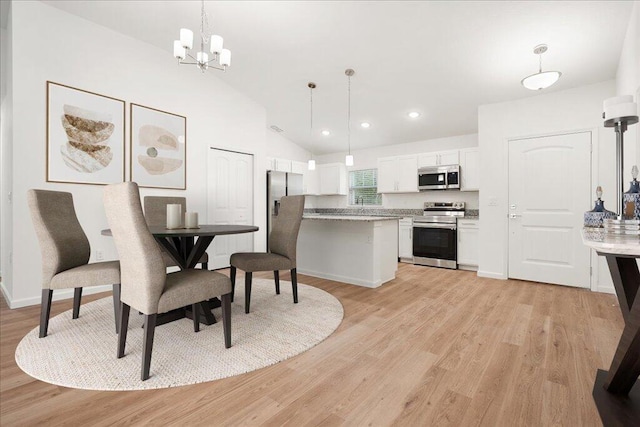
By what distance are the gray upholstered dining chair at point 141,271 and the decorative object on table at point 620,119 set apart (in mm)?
2589

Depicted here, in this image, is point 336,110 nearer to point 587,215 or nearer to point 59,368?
point 587,215

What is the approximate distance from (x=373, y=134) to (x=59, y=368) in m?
5.44

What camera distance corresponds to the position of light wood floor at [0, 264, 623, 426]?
142 centimetres

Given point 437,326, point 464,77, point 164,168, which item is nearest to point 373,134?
point 464,77

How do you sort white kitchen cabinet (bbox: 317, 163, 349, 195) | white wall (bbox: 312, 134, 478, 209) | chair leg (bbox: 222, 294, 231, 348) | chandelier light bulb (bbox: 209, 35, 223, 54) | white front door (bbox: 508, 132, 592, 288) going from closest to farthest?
1. chair leg (bbox: 222, 294, 231, 348)
2. chandelier light bulb (bbox: 209, 35, 223, 54)
3. white front door (bbox: 508, 132, 592, 288)
4. white wall (bbox: 312, 134, 478, 209)
5. white kitchen cabinet (bbox: 317, 163, 349, 195)

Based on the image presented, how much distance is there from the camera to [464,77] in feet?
12.3

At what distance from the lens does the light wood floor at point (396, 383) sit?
1.42 metres

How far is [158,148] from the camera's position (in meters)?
4.03

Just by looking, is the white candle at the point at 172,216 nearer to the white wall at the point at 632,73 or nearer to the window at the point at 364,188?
the white wall at the point at 632,73

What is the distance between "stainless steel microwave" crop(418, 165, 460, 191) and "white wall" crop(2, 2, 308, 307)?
338cm

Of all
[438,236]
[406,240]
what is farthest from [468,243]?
[406,240]

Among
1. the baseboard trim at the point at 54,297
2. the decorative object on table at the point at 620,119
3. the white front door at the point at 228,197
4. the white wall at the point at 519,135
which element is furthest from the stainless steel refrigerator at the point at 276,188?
the decorative object on table at the point at 620,119

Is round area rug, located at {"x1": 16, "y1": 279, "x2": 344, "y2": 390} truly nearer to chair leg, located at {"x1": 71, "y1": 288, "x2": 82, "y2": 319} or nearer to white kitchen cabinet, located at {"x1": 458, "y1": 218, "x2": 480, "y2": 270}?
chair leg, located at {"x1": 71, "y1": 288, "x2": 82, "y2": 319}

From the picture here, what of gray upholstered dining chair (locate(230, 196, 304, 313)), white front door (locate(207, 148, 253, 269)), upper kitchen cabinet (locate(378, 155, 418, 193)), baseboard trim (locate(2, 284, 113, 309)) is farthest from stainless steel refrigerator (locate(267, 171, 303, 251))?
baseboard trim (locate(2, 284, 113, 309))
